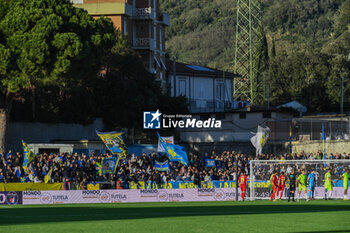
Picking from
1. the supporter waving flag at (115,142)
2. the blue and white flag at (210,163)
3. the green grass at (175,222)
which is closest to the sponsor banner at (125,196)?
the supporter waving flag at (115,142)

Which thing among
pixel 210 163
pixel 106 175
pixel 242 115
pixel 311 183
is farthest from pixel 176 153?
pixel 242 115

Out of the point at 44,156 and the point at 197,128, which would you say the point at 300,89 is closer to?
the point at 197,128

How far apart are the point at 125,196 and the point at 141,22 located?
1444 inches

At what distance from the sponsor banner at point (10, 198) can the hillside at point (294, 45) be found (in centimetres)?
5949

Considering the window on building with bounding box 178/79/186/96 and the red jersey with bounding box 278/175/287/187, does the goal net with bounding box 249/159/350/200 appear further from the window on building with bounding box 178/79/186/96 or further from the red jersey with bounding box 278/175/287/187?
the window on building with bounding box 178/79/186/96

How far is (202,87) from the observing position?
3216 inches

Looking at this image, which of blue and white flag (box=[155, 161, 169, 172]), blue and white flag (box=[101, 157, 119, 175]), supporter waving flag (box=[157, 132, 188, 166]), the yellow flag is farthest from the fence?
the yellow flag

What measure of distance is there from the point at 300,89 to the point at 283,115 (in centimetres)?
3103

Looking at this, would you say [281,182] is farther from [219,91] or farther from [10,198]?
[219,91]

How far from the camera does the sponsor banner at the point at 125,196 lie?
1362 inches

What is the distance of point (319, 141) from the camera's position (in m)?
51.1

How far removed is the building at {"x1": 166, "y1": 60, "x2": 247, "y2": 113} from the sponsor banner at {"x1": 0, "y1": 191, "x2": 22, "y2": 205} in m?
42.2

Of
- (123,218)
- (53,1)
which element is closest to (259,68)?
(53,1)

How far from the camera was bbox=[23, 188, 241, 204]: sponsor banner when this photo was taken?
113 ft
